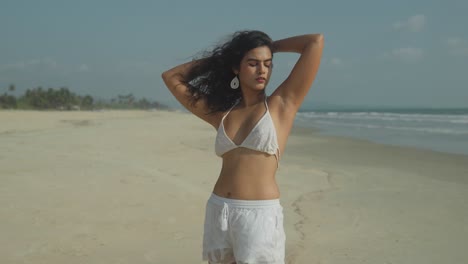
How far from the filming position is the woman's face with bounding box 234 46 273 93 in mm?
2268

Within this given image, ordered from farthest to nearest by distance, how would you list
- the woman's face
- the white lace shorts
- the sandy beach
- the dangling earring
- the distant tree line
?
the distant tree line
the sandy beach
the dangling earring
the woman's face
the white lace shorts

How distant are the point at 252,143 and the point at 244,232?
426 millimetres

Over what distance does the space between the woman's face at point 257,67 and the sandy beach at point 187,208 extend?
7.76 feet

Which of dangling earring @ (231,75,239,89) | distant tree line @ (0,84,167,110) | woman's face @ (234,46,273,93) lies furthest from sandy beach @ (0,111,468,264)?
distant tree line @ (0,84,167,110)

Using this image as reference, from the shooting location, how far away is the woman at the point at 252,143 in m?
2.12

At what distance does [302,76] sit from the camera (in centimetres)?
228

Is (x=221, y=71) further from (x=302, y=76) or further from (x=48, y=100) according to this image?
(x=48, y=100)

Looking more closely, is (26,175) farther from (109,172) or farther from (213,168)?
(213,168)

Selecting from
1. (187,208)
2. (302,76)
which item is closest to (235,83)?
(302,76)

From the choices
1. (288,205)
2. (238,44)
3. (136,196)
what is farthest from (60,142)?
(238,44)

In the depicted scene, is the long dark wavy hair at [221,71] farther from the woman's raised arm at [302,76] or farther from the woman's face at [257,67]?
the woman's raised arm at [302,76]

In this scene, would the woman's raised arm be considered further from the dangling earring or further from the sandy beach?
the sandy beach

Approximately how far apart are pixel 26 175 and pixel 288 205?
4337 millimetres

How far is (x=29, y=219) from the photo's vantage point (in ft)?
16.4
